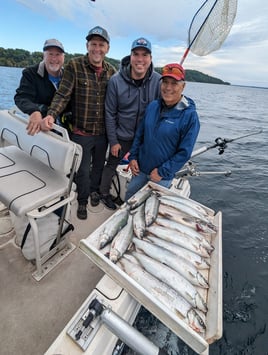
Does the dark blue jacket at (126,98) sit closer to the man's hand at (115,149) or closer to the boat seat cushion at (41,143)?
the man's hand at (115,149)

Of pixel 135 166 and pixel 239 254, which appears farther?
pixel 239 254

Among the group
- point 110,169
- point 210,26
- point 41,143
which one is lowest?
point 110,169

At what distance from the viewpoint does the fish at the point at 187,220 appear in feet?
5.29

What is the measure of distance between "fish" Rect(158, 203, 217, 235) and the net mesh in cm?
272

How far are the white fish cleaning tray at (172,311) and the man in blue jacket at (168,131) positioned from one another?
36.3 inches

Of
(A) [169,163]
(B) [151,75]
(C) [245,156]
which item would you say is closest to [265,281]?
(A) [169,163]

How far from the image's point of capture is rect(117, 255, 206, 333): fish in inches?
41.7

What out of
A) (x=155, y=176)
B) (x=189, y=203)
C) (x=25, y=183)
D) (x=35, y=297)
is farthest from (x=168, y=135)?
(x=35, y=297)

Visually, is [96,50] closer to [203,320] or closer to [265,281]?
[203,320]

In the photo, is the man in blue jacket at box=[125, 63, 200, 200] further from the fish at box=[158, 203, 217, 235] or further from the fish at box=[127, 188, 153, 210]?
the fish at box=[158, 203, 217, 235]

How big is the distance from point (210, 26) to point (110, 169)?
249cm

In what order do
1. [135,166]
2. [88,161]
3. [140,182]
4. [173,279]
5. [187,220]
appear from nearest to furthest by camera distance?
[173,279]
[187,220]
[135,166]
[140,182]
[88,161]

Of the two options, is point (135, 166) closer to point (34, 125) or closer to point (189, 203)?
point (189, 203)

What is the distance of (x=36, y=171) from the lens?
6.21ft
